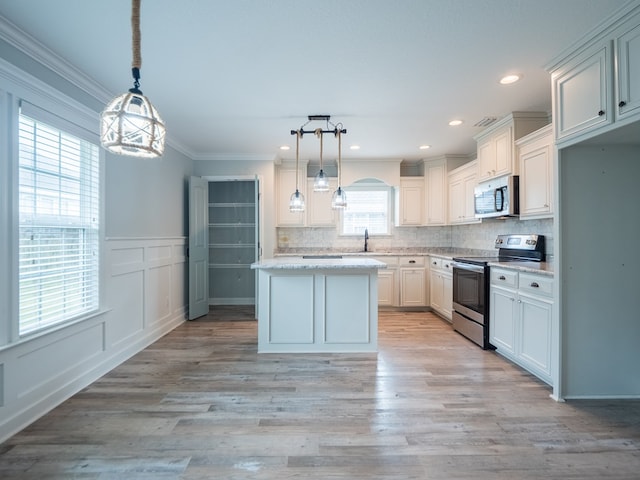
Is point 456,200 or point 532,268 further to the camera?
point 456,200

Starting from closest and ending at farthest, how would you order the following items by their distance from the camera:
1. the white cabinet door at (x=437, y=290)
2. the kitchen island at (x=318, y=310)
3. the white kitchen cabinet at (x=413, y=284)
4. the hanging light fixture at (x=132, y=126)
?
the hanging light fixture at (x=132, y=126), the kitchen island at (x=318, y=310), the white cabinet door at (x=437, y=290), the white kitchen cabinet at (x=413, y=284)

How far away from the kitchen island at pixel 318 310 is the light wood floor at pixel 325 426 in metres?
0.28

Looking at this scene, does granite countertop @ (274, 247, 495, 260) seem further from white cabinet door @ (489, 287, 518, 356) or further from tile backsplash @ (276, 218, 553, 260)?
white cabinet door @ (489, 287, 518, 356)

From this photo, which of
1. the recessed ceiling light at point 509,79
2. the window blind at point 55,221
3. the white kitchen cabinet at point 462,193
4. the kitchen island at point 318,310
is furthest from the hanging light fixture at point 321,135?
the white kitchen cabinet at point 462,193

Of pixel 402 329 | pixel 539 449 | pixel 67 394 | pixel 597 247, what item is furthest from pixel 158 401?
pixel 597 247

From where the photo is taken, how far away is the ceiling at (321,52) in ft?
6.20

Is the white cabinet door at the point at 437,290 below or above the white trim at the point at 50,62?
below

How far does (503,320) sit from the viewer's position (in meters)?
3.23

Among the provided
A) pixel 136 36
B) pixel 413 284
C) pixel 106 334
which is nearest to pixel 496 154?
pixel 413 284

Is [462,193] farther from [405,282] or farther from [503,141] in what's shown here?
[405,282]

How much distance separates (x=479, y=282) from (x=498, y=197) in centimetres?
100

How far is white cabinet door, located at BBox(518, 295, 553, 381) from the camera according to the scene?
8.55ft

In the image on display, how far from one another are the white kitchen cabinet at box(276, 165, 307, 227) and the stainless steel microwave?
8.73 feet

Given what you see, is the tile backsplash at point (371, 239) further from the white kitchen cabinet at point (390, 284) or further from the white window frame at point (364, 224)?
the white kitchen cabinet at point (390, 284)
